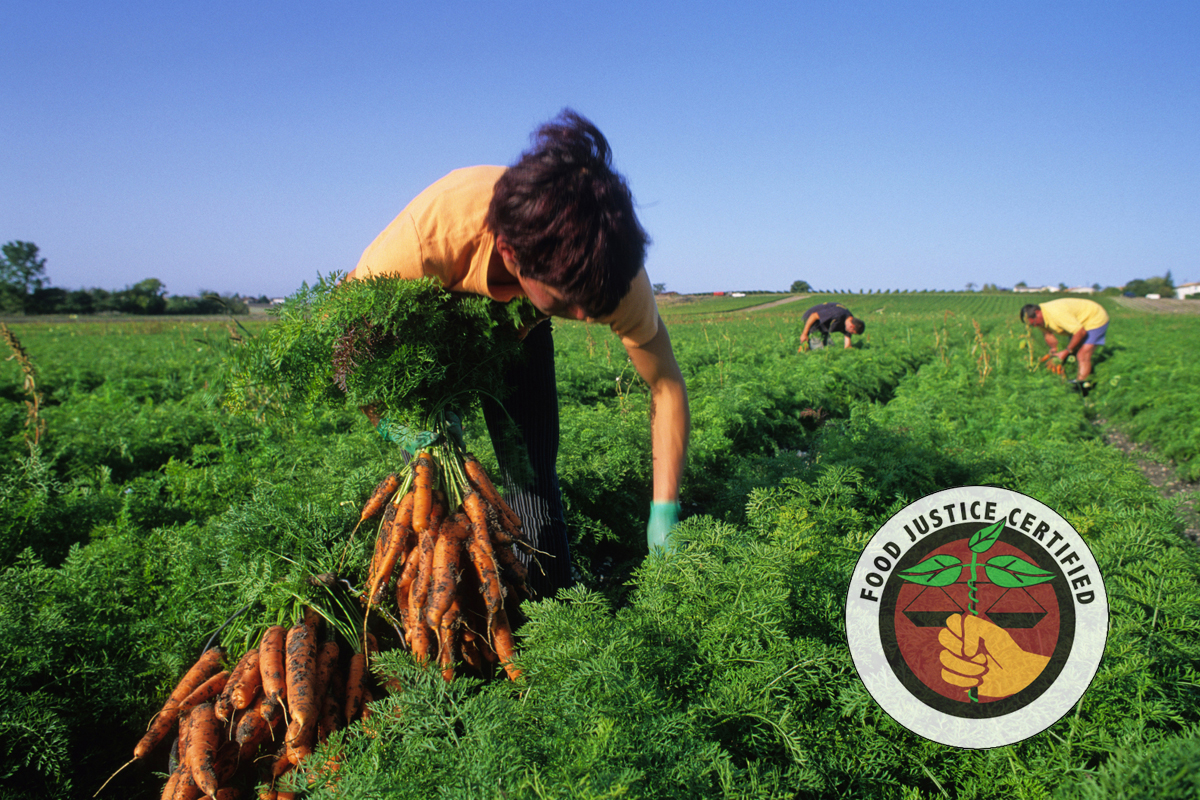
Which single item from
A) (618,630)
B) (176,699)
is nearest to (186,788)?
(176,699)

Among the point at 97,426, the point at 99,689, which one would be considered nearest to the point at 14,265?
the point at 97,426

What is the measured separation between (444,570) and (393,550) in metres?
0.22

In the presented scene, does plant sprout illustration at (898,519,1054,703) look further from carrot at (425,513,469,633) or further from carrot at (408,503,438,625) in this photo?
carrot at (408,503,438,625)

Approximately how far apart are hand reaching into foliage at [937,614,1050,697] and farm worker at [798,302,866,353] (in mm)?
13017

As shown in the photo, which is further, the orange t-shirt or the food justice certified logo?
the orange t-shirt

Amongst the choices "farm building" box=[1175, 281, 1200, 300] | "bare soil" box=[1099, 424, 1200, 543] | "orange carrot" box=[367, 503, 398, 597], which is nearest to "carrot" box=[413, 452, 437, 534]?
"orange carrot" box=[367, 503, 398, 597]

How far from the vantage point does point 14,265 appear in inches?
3014

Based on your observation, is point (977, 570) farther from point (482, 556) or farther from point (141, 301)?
point (141, 301)

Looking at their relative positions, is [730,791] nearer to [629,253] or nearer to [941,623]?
[941,623]

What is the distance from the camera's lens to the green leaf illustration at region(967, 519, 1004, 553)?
1808 mm

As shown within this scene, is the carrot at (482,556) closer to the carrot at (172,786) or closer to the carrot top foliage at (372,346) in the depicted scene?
the carrot top foliage at (372,346)

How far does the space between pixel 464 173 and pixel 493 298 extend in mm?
466

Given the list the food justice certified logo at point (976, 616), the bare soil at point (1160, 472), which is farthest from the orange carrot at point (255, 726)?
the bare soil at point (1160, 472)

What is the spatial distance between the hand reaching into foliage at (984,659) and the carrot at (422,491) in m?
1.79
